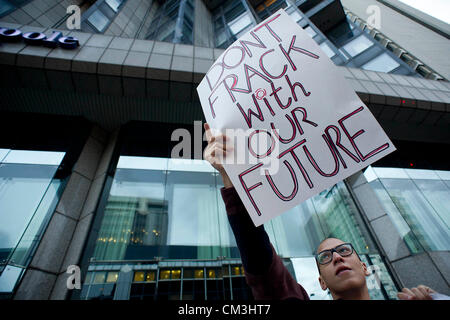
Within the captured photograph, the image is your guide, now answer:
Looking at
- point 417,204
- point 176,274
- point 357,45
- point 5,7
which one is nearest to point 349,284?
point 176,274

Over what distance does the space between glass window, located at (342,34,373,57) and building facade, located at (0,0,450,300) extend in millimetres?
4775

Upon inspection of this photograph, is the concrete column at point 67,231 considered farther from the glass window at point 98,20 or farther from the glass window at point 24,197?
the glass window at point 98,20

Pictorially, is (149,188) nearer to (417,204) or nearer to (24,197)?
(24,197)

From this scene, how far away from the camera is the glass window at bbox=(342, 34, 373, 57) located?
10.5 m

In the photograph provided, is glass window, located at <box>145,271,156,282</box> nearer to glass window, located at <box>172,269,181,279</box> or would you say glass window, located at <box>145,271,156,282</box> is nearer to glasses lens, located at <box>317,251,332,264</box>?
glass window, located at <box>172,269,181,279</box>

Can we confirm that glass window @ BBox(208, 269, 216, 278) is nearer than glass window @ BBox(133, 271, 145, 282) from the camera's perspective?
No

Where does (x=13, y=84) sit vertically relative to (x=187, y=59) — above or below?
below

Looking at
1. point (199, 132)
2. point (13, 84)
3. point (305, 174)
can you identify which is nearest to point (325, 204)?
point (199, 132)

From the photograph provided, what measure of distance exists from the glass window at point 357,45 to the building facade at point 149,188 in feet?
15.7

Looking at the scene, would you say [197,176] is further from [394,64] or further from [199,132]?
[394,64]

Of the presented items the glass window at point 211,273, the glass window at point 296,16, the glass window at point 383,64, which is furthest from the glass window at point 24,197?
the glass window at point 296,16

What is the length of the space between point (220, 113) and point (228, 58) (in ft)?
2.20

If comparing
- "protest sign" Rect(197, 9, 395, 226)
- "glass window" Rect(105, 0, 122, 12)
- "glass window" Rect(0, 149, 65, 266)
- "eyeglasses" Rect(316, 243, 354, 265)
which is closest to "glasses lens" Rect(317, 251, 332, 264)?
"eyeglasses" Rect(316, 243, 354, 265)

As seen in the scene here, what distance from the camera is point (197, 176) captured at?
5.60 m
